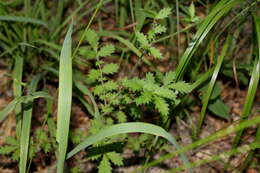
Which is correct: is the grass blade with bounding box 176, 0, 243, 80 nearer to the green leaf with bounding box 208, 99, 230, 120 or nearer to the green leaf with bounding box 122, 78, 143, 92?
the green leaf with bounding box 122, 78, 143, 92

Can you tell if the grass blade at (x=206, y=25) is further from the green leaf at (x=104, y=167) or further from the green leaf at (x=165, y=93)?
the green leaf at (x=104, y=167)

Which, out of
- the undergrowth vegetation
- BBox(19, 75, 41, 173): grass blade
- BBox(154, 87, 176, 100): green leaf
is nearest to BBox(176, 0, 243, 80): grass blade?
the undergrowth vegetation

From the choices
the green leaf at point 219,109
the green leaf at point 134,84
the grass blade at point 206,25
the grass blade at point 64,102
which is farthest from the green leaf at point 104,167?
the green leaf at point 219,109

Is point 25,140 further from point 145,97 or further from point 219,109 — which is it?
point 219,109

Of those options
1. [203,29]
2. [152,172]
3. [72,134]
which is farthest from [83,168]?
[203,29]

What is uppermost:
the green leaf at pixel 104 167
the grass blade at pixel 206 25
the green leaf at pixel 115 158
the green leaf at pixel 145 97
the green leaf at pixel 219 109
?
the grass blade at pixel 206 25

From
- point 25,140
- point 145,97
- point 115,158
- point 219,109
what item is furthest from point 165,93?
point 219,109

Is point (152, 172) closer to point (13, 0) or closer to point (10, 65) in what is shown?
point (10, 65)
